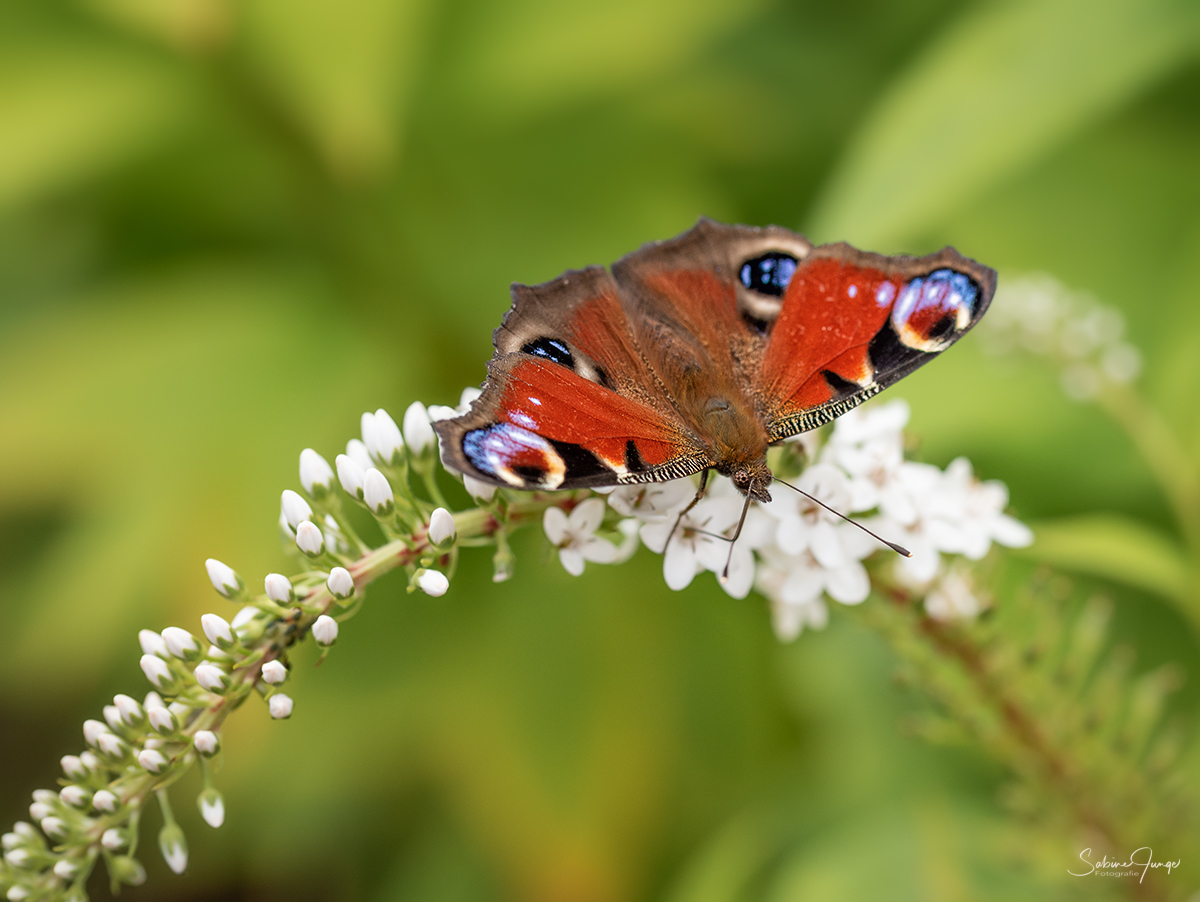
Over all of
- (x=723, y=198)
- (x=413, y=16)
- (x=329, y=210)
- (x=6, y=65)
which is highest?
(x=723, y=198)

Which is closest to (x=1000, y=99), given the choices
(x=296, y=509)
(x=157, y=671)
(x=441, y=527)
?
(x=441, y=527)

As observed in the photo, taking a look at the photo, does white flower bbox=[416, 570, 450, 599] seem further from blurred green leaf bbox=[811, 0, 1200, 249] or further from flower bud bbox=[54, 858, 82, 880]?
blurred green leaf bbox=[811, 0, 1200, 249]

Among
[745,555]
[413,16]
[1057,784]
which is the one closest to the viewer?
[745,555]

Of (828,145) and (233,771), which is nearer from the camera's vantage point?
(233,771)

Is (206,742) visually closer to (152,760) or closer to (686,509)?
(152,760)

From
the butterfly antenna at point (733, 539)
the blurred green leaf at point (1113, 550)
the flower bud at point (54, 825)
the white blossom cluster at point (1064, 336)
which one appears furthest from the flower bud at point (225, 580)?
the white blossom cluster at point (1064, 336)

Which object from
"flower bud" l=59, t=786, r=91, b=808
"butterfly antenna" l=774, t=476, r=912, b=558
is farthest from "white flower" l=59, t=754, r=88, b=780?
"butterfly antenna" l=774, t=476, r=912, b=558

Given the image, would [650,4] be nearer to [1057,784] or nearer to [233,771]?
[1057,784]

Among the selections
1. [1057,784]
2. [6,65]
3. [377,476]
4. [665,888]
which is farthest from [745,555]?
[6,65]
